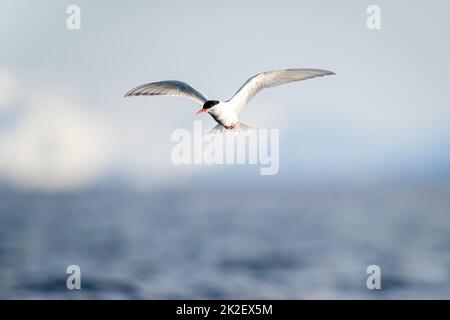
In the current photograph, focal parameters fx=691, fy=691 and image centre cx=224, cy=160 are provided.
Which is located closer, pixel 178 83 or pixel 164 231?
pixel 178 83

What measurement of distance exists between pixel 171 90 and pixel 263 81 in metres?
0.99

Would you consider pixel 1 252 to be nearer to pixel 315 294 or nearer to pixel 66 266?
pixel 66 266

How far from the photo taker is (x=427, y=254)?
16.0m

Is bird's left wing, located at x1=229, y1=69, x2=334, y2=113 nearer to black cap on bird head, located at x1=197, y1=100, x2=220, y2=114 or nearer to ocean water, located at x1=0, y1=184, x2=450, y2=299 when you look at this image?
black cap on bird head, located at x1=197, y1=100, x2=220, y2=114

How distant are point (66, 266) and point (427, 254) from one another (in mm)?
8207

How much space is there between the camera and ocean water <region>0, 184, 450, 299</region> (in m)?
11.8

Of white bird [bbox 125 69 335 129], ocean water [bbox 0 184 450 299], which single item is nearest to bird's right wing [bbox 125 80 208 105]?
white bird [bbox 125 69 335 129]

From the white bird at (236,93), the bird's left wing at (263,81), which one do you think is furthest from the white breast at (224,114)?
the bird's left wing at (263,81)

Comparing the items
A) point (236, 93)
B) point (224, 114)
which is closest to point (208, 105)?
point (224, 114)

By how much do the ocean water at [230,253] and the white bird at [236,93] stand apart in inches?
176

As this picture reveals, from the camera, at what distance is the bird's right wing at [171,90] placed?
7352 mm

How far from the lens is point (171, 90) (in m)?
7.44

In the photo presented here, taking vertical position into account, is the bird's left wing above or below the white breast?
above
